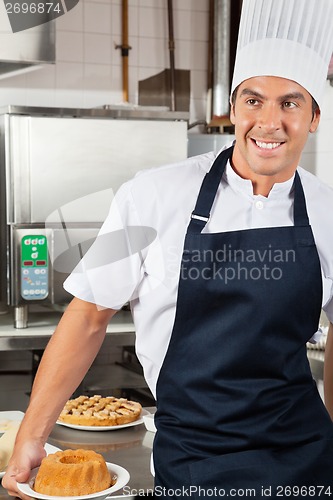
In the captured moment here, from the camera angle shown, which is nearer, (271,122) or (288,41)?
(271,122)

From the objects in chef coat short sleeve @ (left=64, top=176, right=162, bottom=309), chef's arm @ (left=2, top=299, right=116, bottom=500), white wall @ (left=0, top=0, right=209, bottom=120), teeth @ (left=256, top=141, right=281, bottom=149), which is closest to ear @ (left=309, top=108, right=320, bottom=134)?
teeth @ (left=256, top=141, right=281, bottom=149)

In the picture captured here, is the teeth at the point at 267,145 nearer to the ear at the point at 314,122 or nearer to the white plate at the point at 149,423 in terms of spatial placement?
the ear at the point at 314,122

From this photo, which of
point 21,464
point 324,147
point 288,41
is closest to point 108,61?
point 324,147

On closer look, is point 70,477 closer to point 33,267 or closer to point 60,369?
point 60,369

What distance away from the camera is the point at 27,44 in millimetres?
3074

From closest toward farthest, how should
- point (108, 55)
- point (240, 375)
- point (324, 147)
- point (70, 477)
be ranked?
point (70, 477) < point (240, 375) < point (324, 147) < point (108, 55)

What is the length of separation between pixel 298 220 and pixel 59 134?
174 cm

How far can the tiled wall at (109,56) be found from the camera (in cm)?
355

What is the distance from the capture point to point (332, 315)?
5.01ft

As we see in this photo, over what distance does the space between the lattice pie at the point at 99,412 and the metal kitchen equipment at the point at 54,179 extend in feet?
4.23

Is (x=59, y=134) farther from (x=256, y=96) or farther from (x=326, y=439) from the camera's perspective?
(x=326, y=439)

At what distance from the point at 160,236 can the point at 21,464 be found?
17.8 inches

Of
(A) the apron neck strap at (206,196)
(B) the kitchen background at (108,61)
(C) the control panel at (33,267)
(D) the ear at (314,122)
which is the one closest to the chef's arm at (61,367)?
(A) the apron neck strap at (206,196)

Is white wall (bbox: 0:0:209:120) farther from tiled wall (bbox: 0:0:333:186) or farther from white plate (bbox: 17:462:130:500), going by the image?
white plate (bbox: 17:462:130:500)
